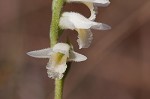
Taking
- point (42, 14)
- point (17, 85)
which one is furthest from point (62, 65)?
point (42, 14)

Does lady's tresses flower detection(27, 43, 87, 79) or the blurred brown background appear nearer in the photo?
lady's tresses flower detection(27, 43, 87, 79)

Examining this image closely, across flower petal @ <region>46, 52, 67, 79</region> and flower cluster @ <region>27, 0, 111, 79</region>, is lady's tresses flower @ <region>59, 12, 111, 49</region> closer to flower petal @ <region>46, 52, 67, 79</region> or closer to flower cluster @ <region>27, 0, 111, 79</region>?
flower cluster @ <region>27, 0, 111, 79</region>

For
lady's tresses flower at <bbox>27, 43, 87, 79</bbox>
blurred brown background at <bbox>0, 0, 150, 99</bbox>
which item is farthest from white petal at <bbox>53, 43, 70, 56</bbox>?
blurred brown background at <bbox>0, 0, 150, 99</bbox>

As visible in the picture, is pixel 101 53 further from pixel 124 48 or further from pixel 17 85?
pixel 17 85

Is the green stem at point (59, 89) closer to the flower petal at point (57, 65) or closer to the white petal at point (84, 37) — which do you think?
the flower petal at point (57, 65)

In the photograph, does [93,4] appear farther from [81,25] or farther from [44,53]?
[44,53]
